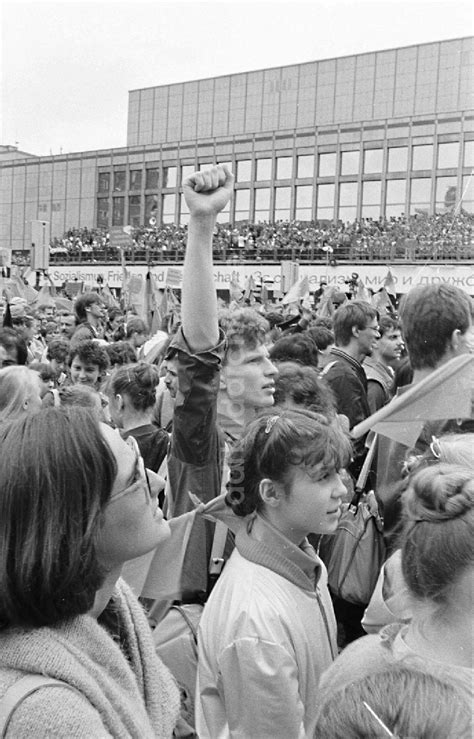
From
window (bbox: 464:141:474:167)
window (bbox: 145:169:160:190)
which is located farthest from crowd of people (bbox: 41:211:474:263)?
window (bbox: 145:169:160:190)

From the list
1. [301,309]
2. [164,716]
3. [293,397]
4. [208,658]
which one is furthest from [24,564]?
[301,309]

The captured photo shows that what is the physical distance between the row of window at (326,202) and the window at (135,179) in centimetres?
55

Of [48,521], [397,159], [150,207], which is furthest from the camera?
[150,207]

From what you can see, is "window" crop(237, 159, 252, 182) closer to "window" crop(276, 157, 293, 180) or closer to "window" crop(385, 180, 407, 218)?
"window" crop(276, 157, 293, 180)

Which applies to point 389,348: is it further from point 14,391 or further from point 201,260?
point 201,260

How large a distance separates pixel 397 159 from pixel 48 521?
125 ft

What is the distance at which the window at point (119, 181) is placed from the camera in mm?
45938

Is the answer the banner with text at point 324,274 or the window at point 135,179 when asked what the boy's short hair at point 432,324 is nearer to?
the banner with text at point 324,274

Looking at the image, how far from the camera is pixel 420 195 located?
121 ft

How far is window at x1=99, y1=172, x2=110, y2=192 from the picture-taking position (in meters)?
46.7

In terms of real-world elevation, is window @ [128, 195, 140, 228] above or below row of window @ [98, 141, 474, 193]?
below

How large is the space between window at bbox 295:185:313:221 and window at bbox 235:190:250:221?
2.65 m

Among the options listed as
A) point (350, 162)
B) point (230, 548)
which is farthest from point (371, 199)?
point (230, 548)

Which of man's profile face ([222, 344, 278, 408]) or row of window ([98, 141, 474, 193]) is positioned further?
row of window ([98, 141, 474, 193])
